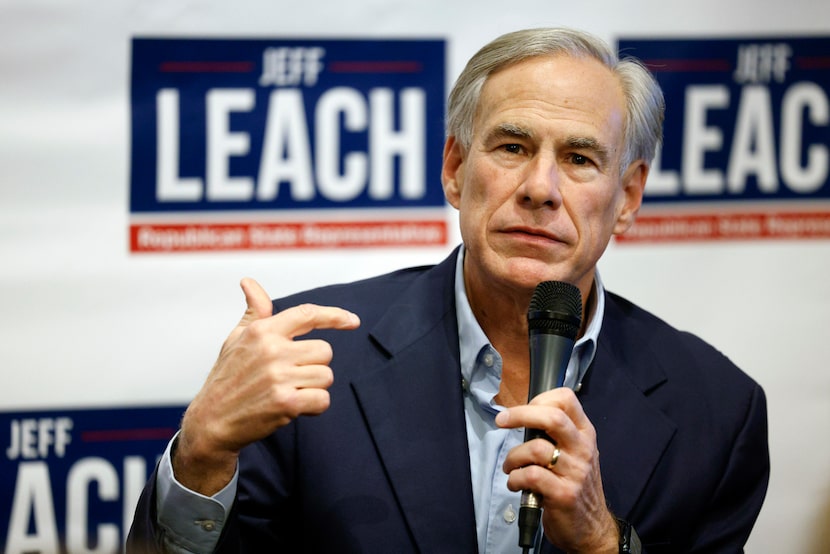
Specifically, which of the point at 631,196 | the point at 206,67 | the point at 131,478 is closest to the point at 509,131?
the point at 631,196

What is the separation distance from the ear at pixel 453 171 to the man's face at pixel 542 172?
0.36 feet

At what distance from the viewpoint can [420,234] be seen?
292 cm

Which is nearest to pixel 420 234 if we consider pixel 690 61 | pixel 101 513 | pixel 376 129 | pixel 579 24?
pixel 376 129

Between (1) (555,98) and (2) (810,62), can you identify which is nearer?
(1) (555,98)

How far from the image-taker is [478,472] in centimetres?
201

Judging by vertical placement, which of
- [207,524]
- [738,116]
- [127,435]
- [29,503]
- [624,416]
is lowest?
[29,503]

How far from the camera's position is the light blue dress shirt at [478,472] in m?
1.72

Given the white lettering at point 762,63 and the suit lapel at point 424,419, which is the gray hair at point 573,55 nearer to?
the suit lapel at point 424,419

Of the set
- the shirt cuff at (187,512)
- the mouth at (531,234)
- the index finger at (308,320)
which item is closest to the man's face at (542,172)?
the mouth at (531,234)

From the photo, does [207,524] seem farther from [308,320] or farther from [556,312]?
[556,312]

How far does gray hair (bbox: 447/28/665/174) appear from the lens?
211 centimetres

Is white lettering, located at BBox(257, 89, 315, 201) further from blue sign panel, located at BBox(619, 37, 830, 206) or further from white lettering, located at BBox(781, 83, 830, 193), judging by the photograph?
white lettering, located at BBox(781, 83, 830, 193)

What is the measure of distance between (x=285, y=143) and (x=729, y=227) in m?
1.35

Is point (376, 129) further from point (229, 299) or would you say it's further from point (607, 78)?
point (607, 78)
